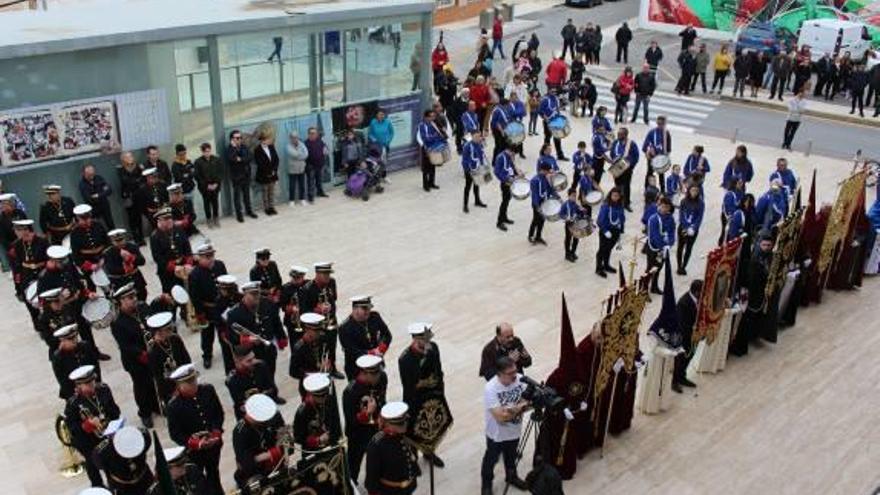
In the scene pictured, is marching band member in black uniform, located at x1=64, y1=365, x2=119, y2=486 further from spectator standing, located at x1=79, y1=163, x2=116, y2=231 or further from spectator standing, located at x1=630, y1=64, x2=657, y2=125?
spectator standing, located at x1=630, y1=64, x2=657, y2=125

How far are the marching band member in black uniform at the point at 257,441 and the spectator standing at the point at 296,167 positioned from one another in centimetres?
925

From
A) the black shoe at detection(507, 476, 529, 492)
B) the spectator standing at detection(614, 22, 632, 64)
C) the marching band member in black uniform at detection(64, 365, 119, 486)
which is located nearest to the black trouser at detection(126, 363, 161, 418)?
the marching band member in black uniform at detection(64, 365, 119, 486)

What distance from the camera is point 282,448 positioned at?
7.69 m

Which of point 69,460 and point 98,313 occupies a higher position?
point 98,313

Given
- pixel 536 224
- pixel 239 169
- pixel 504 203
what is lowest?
pixel 536 224

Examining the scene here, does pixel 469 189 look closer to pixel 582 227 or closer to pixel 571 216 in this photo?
pixel 571 216

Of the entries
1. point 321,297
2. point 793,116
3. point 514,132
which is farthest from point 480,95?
point 321,297

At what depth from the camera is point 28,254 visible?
11.5 metres

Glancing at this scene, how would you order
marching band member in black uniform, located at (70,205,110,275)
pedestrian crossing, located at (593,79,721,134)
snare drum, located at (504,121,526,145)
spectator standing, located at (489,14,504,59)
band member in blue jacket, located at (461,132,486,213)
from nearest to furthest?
marching band member in black uniform, located at (70,205,110,275) → band member in blue jacket, located at (461,132,486,213) → snare drum, located at (504,121,526,145) → pedestrian crossing, located at (593,79,721,134) → spectator standing, located at (489,14,504,59)

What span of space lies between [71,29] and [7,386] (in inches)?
255

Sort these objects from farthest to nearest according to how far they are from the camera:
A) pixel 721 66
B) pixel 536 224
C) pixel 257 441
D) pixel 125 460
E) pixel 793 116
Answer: pixel 721 66
pixel 793 116
pixel 536 224
pixel 257 441
pixel 125 460

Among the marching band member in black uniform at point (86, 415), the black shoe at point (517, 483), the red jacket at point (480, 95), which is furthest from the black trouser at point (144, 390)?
the red jacket at point (480, 95)

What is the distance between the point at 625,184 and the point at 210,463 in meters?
10.9

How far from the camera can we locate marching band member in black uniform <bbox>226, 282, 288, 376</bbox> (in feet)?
31.7
